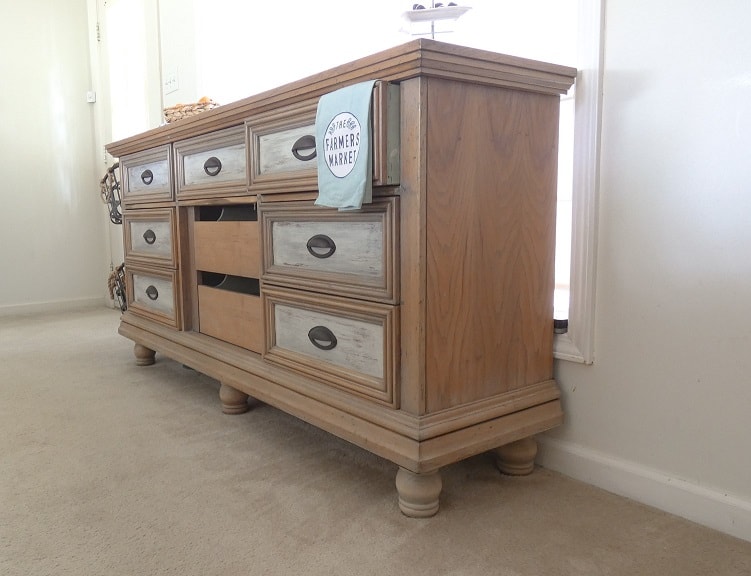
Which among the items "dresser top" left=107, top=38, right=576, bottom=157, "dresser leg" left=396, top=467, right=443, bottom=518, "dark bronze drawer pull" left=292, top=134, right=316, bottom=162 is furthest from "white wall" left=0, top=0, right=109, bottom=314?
"dresser leg" left=396, top=467, right=443, bottom=518

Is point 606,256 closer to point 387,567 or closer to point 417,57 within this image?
point 417,57

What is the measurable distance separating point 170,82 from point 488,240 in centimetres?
240

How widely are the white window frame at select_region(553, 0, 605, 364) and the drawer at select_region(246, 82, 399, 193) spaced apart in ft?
1.32

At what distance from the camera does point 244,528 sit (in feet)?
3.56

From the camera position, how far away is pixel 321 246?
1.27 m

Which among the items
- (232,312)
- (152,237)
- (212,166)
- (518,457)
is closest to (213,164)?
(212,166)

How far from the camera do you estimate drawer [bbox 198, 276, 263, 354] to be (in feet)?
5.19

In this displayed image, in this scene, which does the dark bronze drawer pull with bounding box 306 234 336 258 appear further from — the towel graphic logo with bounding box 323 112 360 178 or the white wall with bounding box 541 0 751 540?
the white wall with bounding box 541 0 751 540

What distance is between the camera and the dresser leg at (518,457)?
4.15 ft

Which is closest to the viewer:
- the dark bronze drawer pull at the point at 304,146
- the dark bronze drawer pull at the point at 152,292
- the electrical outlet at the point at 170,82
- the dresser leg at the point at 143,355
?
the dark bronze drawer pull at the point at 304,146

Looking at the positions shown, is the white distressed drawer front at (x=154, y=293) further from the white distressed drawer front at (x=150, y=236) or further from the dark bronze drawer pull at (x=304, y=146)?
the dark bronze drawer pull at (x=304, y=146)

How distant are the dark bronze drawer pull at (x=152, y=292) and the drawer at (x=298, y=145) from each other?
80cm

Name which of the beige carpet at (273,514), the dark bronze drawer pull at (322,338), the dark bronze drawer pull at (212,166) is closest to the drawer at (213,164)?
the dark bronze drawer pull at (212,166)

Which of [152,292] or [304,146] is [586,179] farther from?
[152,292]
